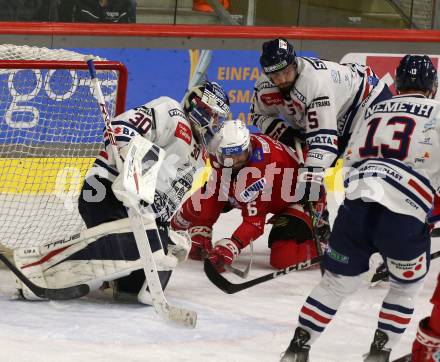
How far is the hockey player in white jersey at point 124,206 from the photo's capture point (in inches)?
153

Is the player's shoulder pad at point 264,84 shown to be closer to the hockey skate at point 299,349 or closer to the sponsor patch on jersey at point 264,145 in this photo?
the sponsor patch on jersey at point 264,145

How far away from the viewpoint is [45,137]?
5266 mm

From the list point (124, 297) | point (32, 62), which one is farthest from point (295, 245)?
point (32, 62)

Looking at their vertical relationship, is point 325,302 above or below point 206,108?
below

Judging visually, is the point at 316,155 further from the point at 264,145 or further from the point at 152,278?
the point at 152,278

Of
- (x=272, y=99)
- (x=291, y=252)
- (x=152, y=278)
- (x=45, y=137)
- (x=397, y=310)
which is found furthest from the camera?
(x=45, y=137)

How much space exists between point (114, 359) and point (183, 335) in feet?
1.27

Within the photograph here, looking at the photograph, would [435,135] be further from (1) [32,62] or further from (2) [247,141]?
(1) [32,62]

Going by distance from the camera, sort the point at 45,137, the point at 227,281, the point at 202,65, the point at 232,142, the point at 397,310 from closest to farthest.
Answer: the point at 397,310 → the point at 227,281 → the point at 232,142 → the point at 45,137 → the point at 202,65

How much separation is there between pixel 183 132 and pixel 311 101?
0.90 meters

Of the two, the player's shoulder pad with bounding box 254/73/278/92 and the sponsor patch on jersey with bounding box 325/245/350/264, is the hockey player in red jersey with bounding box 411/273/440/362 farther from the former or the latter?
the player's shoulder pad with bounding box 254/73/278/92

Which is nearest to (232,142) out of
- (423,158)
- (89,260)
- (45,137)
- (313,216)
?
(313,216)

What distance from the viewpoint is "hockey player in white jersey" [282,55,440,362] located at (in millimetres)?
3133

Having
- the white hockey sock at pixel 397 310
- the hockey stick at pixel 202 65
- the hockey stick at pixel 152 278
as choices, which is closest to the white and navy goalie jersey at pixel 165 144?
the hockey stick at pixel 152 278
